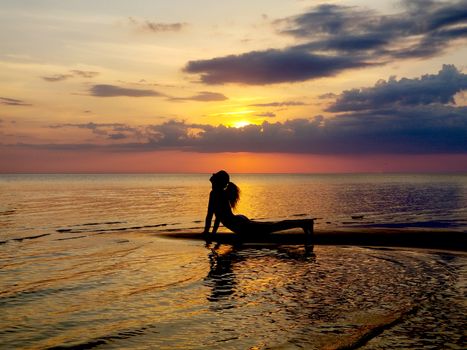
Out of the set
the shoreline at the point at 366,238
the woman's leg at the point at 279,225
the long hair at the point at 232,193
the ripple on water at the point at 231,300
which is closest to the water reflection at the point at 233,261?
the ripple on water at the point at 231,300

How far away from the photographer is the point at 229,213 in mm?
21906

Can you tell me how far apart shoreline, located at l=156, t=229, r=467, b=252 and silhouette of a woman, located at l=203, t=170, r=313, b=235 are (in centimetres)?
65

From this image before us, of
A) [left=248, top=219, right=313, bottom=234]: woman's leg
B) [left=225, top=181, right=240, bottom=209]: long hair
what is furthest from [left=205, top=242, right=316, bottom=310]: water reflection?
[left=225, top=181, right=240, bottom=209]: long hair

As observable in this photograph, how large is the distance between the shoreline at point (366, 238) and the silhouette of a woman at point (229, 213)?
650 millimetres

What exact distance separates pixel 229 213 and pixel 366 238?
25.3 feet

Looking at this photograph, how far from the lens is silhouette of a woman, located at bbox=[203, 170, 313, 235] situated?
2098cm

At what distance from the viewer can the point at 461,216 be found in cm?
4194

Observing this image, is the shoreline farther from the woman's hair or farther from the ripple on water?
the ripple on water

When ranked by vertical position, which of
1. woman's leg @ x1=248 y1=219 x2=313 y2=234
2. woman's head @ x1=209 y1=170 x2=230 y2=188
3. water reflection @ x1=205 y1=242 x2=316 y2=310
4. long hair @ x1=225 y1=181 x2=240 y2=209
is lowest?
water reflection @ x1=205 y1=242 x2=316 y2=310

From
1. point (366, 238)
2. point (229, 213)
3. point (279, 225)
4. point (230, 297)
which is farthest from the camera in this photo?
point (366, 238)

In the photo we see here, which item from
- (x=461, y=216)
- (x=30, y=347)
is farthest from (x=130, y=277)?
(x=461, y=216)

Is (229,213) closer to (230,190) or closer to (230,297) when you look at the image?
(230,190)

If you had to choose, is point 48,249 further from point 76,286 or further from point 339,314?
point 339,314

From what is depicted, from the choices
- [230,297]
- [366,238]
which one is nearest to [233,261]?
[230,297]
